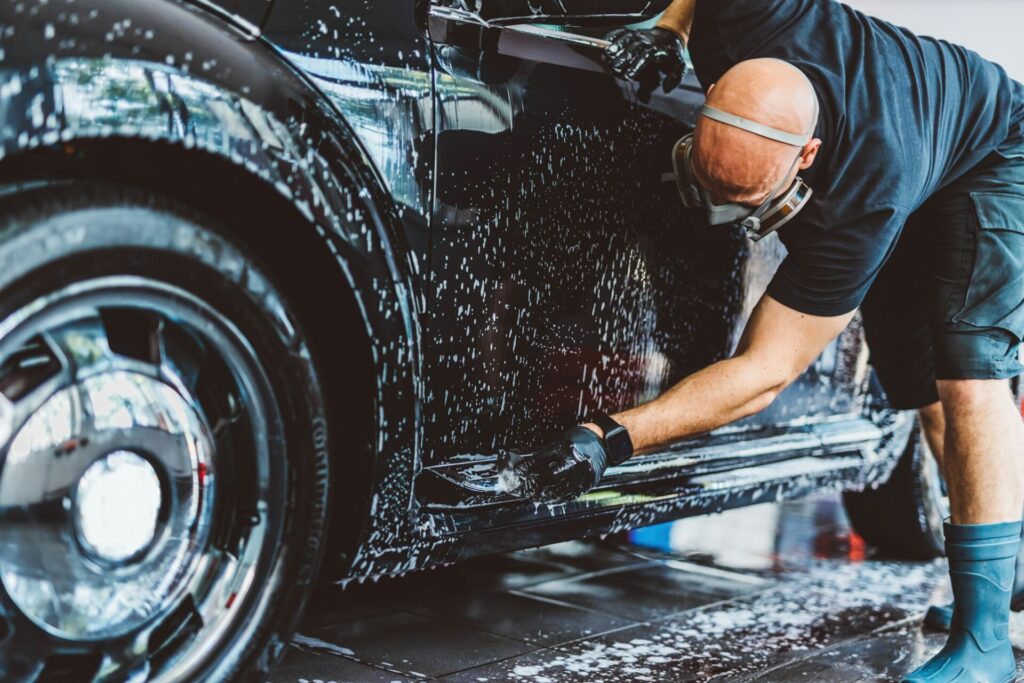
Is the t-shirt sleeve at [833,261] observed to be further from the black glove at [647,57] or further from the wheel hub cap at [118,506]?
the wheel hub cap at [118,506]

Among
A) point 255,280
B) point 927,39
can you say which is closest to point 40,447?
point 255,280

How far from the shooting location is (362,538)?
1697 mm

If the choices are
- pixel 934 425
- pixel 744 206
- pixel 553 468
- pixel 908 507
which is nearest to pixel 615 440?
pixel 553 468

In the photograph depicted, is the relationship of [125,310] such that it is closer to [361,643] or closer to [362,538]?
[362,538]

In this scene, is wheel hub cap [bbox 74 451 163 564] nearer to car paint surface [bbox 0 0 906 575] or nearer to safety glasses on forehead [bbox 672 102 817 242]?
car paint surface [bbox 0 0 906 575]

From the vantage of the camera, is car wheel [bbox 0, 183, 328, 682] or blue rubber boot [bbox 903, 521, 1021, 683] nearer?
car wheel [bbox 0, 183, 328, 682]

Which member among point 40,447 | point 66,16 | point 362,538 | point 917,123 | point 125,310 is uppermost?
point 66,16

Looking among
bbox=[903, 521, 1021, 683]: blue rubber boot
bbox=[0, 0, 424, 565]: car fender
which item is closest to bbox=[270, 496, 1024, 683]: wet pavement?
bbox=[903, 521, 1021, 683]: blue rubber boot

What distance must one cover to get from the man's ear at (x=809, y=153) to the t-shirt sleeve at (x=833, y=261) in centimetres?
12

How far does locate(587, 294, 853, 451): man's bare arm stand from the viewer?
213 cm

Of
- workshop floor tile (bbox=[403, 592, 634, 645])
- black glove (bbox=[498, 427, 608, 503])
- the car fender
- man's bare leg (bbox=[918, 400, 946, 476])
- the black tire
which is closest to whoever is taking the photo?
the car fender

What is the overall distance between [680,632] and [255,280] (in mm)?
1433

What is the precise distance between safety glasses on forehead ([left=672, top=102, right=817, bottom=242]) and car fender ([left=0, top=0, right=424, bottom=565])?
2.24ft

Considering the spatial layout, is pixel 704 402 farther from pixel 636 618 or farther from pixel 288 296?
pixel 288 296
